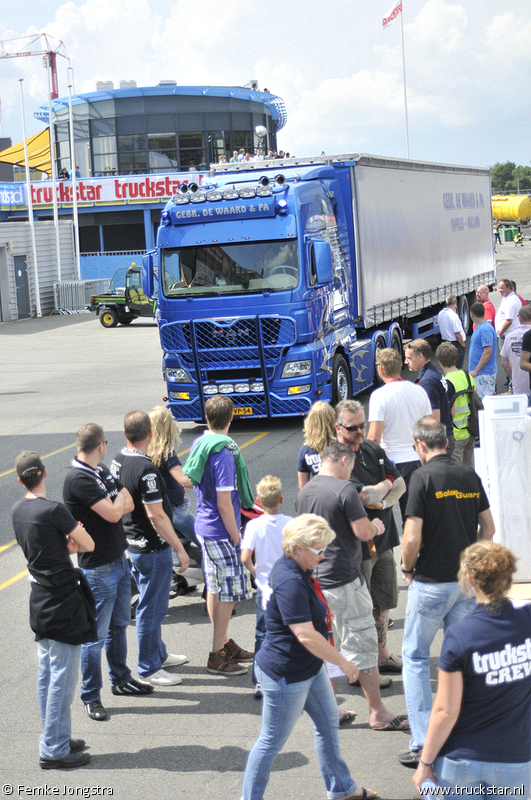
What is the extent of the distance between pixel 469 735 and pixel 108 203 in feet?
153

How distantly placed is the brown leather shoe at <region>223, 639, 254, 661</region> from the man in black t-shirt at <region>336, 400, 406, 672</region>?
0.96 metres

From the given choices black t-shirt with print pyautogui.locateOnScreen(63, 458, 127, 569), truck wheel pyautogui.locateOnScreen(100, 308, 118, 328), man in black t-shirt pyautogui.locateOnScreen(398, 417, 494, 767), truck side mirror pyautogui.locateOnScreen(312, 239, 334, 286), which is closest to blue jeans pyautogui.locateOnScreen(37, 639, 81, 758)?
black t-shirt with print pyautogui.locateOnScreen(63, 458, 127, 569)

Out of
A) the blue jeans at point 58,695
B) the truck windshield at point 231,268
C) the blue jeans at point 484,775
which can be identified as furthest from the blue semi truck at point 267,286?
the blue jeans at point 484,775

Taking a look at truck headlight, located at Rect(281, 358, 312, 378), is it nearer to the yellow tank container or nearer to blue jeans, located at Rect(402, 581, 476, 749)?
blue jeans, located at Rect(402, 581, 476, 749)

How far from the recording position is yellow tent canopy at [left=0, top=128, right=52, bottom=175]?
49906mm

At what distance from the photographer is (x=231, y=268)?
13.2m

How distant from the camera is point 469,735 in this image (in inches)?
136

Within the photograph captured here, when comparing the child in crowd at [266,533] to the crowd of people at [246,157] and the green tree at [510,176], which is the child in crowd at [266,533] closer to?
the crowd of people at [246,157]

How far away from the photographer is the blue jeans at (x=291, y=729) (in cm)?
411

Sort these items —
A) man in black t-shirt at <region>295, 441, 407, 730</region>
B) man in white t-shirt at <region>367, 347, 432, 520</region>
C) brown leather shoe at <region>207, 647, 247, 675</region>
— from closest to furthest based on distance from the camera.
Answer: man in black t-shirt at <region>295, 441, 407, 730</region> → brown leather shoe at <region>207, 647, 247, 675</region> → man in white t-shirt at <region>367, 347, 432, 520</region>

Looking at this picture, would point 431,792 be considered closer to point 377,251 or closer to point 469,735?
point 469,735

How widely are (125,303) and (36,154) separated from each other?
853 inches

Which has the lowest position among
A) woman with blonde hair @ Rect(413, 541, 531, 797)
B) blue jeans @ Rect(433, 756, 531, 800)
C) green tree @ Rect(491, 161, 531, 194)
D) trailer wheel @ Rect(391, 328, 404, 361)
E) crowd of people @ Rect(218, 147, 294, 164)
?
blue jeans @ Rect(433, 756, 531, 800)

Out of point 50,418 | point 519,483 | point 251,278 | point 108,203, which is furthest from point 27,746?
point 108,203
